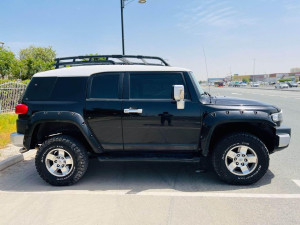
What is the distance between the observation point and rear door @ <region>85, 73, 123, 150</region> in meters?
3.99

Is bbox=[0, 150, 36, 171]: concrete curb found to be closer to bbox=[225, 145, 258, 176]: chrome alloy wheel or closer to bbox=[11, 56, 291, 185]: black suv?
bbox=[11, 56, 291, 185]: black suv

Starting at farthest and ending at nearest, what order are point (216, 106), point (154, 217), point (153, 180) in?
1. point (153, 180)
2. point (216, 106)
3. point (154, 217)

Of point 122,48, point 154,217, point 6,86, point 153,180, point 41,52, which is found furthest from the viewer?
point 41,52

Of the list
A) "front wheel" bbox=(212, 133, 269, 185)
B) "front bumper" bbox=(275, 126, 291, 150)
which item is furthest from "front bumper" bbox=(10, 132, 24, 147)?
"front bumper" bbox=(275, 126, 291, 150)

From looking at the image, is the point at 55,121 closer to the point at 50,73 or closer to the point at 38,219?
the point at 50,73

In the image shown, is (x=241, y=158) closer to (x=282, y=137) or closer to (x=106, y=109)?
(x=282, y=137)

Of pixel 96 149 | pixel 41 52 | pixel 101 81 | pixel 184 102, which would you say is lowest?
pixel 96 149

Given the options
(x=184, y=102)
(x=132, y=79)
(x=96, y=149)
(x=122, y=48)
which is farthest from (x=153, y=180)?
(x=122, y=48)

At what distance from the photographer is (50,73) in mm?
4203

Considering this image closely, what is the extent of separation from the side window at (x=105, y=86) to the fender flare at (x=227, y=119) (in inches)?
59.7

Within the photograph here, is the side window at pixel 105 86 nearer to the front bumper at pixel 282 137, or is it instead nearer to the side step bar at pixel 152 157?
the side step bar at pixel 152 157

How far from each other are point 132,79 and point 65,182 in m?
1.96

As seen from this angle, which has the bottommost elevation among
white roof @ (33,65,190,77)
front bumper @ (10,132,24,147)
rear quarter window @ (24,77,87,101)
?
front bumper @ (10,132,24,147)

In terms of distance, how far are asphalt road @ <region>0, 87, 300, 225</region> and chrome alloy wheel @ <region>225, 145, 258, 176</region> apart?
256mm
